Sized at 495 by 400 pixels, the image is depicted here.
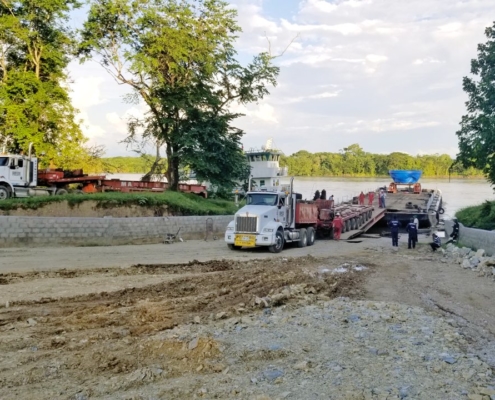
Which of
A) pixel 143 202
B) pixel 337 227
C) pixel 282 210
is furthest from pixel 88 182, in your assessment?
pixel 337 227

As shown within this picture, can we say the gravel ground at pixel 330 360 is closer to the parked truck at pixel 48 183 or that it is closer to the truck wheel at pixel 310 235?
the truck wheel at pixel 310 235

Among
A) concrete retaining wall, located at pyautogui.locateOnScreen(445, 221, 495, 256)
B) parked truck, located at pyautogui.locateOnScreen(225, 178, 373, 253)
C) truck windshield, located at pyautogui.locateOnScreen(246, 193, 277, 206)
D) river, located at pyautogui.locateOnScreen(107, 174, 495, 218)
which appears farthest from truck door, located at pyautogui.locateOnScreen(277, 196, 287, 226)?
river, located at pyautogui.locateOnScreen(107, 174, 495, 218)

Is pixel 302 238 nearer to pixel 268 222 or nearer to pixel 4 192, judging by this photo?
pixel 268 222

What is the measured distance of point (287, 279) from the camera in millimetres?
11945

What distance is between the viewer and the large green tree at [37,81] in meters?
27.5

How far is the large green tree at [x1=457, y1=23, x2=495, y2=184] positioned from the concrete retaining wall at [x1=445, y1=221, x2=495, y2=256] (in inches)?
100

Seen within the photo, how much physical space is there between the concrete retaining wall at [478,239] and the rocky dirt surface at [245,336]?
4.22 metres

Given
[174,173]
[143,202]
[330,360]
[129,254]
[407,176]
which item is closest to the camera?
[330,360]

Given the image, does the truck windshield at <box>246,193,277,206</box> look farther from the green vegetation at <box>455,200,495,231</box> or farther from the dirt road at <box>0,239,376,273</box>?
the green vegetation at <box>455,200,495,231</box>

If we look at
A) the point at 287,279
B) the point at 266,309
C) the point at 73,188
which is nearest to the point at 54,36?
the point at 73,188

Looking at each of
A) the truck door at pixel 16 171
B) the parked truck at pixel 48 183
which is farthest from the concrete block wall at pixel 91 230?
the truck door at pixel 16 171

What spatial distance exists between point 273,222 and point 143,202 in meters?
7.55

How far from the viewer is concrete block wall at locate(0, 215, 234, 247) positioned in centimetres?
1842

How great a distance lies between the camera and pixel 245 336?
23.4ft
